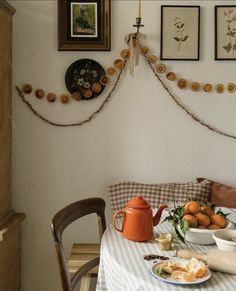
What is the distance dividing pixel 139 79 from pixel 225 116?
1.97 ft

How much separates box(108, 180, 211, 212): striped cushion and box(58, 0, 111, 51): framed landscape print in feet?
2.91

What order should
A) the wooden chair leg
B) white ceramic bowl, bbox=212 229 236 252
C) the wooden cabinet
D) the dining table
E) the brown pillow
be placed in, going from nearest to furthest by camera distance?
the dining table < white ceramic bowl, bbox=212 229 236 252 < the wooden chair leg < the wooden cabinet < the brown pillow

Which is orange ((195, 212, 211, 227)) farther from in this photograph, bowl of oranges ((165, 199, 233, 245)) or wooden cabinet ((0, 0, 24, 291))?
wooden cabinet ((0, 0, 24, 291))

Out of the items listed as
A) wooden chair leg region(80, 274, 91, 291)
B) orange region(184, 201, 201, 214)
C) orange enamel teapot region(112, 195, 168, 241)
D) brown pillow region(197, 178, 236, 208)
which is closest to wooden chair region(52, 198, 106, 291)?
wooden chair leg region(80, 274, 91, 291)

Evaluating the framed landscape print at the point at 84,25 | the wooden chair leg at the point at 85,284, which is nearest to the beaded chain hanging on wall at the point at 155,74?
the framed landscape print at the point at 84,25

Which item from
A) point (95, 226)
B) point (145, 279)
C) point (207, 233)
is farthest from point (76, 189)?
point (145, 279)

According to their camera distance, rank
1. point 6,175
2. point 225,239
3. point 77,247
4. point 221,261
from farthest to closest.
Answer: point 77,247 < point 6,175 < point 225,239 < point 221,261

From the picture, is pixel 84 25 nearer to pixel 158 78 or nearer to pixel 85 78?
pixel 85 78

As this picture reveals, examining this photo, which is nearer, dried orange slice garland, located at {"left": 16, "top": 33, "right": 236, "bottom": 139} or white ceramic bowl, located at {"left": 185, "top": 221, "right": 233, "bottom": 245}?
white ceramic bowl, located at {"left": 185, "top": 221, "right": 233, "bottom": 245}

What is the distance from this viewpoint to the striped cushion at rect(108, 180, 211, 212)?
238 cm

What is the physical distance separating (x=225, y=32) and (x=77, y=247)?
5.41 feet

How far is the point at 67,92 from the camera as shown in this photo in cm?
251

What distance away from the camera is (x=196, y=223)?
1.49m

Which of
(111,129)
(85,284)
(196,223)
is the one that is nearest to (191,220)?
(196,223)
